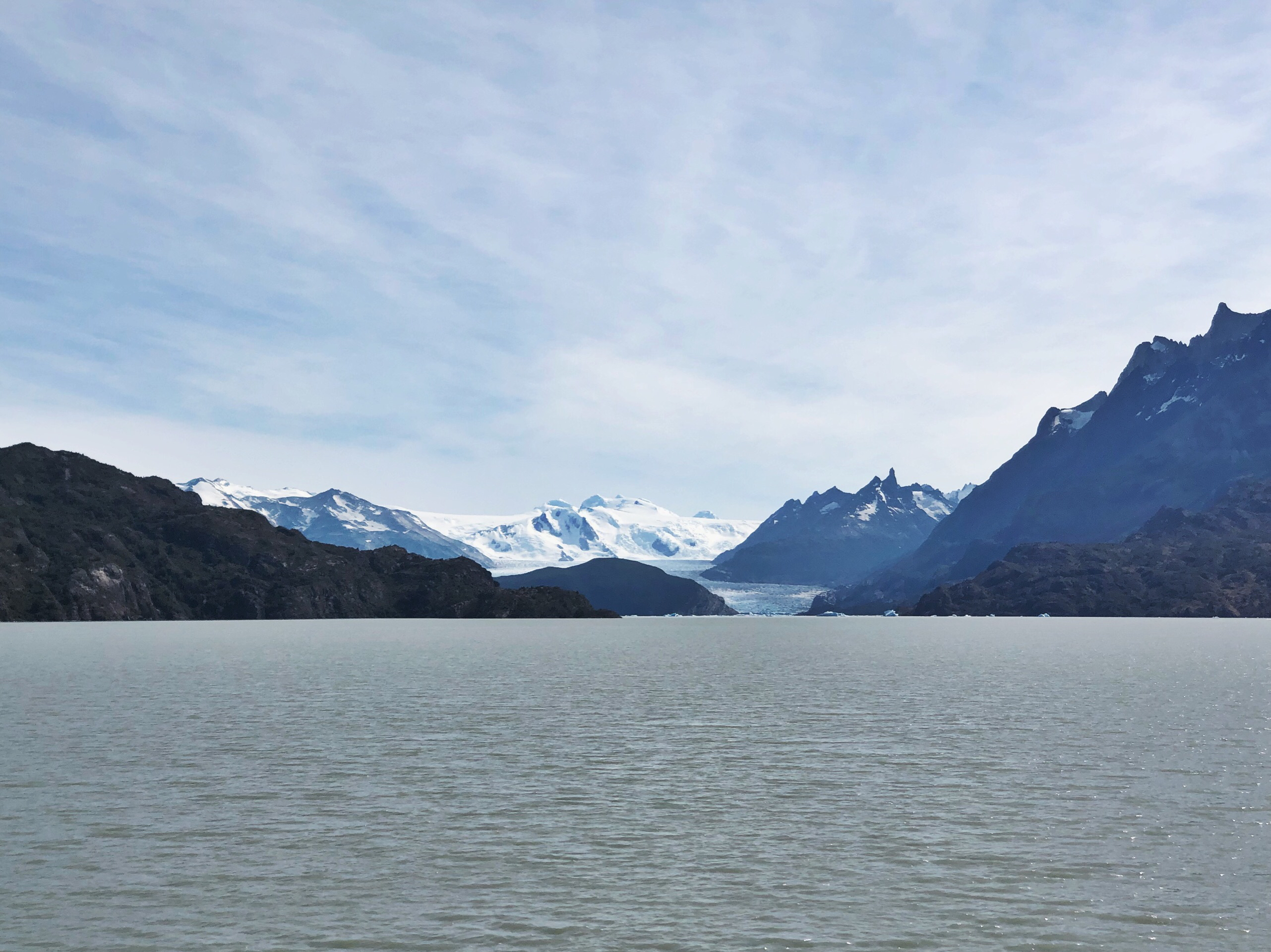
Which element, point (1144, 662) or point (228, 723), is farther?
point (1144, 662)

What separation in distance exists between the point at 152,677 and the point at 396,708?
4935 cm

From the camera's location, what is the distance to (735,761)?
59844 mm

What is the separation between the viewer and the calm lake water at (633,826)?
2980 centimetres

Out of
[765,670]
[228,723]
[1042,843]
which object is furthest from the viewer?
[765,670]

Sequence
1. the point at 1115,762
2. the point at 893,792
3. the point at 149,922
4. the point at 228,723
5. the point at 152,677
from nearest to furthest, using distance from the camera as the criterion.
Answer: the point at 149,922
the point at 893,792
the point at 1115,762
the point at 228,723
the point at 152,677

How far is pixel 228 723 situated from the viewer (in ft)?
251

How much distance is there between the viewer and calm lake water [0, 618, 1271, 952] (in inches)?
1173

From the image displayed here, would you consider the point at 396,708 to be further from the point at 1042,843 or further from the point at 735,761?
the point at 1042,843

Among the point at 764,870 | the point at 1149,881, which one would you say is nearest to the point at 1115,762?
the point at 1149,881

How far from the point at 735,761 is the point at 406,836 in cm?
2441

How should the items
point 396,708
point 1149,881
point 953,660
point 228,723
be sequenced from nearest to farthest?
point 1149,881
point 228,723
point 396,708
point 953,660

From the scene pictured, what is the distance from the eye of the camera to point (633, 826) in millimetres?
42375

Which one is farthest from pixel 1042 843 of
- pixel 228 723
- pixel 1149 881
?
pixel 228 723

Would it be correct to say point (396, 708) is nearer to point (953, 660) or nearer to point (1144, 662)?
point (953, 660)
